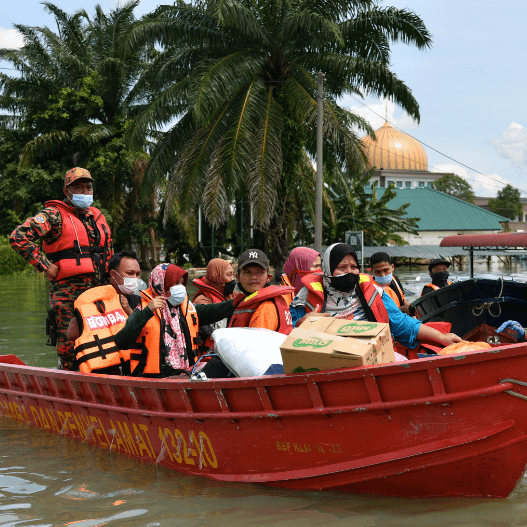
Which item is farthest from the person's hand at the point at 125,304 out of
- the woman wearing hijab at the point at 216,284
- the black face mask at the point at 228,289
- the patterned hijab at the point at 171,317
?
the black face mask at the point at 228,289

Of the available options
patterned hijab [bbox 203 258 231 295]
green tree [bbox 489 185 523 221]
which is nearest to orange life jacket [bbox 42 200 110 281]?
patterned hijab [bbox 203 258 231 295]

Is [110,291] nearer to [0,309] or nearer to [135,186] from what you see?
[0,309]

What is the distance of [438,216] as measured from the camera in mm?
57406

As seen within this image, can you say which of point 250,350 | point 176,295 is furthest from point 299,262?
point 250,350

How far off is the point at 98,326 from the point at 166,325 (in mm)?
709

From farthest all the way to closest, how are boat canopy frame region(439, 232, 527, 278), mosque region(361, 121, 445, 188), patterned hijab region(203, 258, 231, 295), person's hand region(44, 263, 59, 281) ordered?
mosque region(361, 121, 445, 188) < boat canopy frame region(439, 232, 527, 278) < patterned hijab region(203, 258, 231, 295) < person's hand region(44, 263, 59, 281)

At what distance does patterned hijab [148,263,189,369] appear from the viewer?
5.19 m

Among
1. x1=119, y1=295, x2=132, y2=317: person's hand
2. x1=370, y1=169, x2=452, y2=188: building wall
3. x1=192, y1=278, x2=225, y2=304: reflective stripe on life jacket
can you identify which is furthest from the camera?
x1=370, y1=169, x2=452, y2=188: building wall

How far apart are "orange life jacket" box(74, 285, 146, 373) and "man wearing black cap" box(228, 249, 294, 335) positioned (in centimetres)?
118

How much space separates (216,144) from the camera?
17141 mm

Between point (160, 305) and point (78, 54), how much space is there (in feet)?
99.6

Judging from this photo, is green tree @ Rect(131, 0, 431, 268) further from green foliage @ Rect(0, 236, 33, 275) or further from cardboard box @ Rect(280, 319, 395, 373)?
green foliage @ Rect(0, 236, 33, 275)

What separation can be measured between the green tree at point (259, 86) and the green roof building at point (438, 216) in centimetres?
3593

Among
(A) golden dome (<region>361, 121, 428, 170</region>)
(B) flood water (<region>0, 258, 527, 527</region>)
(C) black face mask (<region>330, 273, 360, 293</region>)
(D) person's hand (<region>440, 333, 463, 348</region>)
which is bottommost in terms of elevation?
(B) flood water (<region>0, 258, 527, 527</region>)
